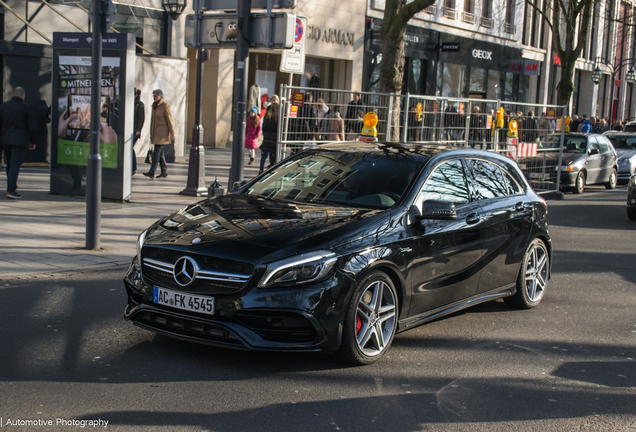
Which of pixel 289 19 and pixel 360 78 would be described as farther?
pixel 360 78

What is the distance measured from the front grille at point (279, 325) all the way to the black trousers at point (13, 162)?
9.09 meters

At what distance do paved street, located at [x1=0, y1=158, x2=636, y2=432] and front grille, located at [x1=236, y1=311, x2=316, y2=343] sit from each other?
0.27 meters

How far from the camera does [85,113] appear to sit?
13.1m

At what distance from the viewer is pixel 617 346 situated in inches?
244

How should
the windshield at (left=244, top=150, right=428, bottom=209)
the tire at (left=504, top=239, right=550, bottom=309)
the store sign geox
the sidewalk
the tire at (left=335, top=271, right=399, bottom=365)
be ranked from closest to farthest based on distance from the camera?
the tire at (left=335, top=271, right=399, bottom=365), the windshield at (left=244, top=150, right=428, bottom=209), the tire at (left=504, top=239, right=550, bottom=309), the sidewalk, the store sign geox

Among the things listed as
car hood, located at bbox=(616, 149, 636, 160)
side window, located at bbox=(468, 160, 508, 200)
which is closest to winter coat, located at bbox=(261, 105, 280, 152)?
side window, located at bbox=(468, 160, 508, 200)

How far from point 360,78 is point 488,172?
24.5 m

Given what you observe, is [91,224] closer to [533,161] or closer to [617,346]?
[617,346]

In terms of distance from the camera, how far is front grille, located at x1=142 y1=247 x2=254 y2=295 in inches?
196

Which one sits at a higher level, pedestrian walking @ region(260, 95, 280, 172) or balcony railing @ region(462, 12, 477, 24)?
balcony railing @ region(462, 12, 477, 24)

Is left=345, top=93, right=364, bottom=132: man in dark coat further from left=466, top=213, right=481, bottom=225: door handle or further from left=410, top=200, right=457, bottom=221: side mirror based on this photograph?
left=410, top=200, right=457, bottom=221: side mirror

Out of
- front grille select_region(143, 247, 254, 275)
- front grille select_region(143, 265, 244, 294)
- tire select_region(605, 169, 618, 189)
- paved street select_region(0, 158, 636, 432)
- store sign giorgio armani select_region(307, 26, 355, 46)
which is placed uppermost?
store sign giorgio armani select_region(307, 26, 355, 46)

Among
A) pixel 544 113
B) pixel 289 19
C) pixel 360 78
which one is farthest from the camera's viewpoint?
pixel 360 78

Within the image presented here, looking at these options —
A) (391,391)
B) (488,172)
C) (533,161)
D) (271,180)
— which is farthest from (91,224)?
(533,161)
